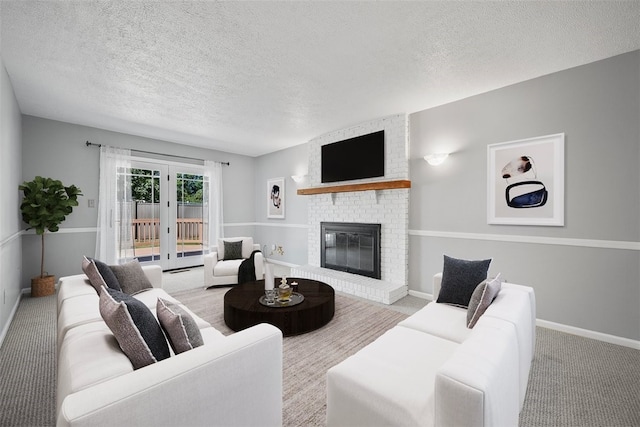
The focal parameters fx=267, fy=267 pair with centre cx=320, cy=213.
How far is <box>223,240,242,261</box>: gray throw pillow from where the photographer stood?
4.69 metres

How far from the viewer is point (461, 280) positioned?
232cm

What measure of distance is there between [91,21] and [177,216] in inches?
163

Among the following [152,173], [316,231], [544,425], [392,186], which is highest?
[152,173]

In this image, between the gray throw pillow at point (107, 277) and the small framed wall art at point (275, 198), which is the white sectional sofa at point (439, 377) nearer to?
the gray throw pillow at point (107, 277)

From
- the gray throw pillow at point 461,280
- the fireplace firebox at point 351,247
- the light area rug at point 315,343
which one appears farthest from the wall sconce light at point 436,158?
the light area rug at point 315,343

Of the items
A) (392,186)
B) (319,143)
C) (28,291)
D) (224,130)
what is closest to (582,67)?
(392,186)

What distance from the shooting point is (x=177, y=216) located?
5.73 meters

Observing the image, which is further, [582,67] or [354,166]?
[354,166]

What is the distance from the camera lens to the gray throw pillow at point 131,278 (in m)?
2.62

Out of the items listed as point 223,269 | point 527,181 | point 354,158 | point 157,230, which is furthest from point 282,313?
point 157,230

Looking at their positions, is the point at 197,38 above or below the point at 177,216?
above

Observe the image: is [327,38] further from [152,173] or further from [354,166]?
[152,173]

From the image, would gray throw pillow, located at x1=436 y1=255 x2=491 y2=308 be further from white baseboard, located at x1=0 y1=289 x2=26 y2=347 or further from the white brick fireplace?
white baseboard, located at x1=0 y1=289 x2=26 y2=347

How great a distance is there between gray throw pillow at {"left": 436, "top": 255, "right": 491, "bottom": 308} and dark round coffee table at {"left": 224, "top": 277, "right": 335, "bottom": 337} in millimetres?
1199
